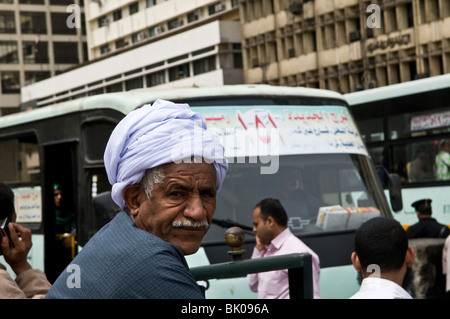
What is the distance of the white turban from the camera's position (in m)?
1.98

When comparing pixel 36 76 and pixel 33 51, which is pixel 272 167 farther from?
pixel 36 76

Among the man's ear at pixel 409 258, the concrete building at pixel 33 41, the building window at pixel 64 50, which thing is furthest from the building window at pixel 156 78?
the man's ear at pixel 409 258

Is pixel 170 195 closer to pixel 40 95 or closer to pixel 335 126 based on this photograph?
pixel 335 126

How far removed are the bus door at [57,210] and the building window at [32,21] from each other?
58.9ft

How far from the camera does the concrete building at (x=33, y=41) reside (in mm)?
25742

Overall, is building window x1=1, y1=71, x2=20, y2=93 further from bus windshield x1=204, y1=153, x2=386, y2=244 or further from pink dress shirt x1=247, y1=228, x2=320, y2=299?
pink dress shirt x1=247, y1=228, x2=320, y2=299

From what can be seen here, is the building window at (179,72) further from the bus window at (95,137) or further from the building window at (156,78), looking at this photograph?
the bus window at (95,137)

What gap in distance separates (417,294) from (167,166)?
7.83 m

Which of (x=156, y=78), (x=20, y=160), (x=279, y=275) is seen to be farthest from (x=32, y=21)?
(x=279, y=275)

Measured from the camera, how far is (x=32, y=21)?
31.3m

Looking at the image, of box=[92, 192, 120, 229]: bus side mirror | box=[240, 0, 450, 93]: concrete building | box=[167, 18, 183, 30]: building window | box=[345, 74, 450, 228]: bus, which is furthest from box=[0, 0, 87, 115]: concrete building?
box=[240, 0, 450, 93]: concrete building
